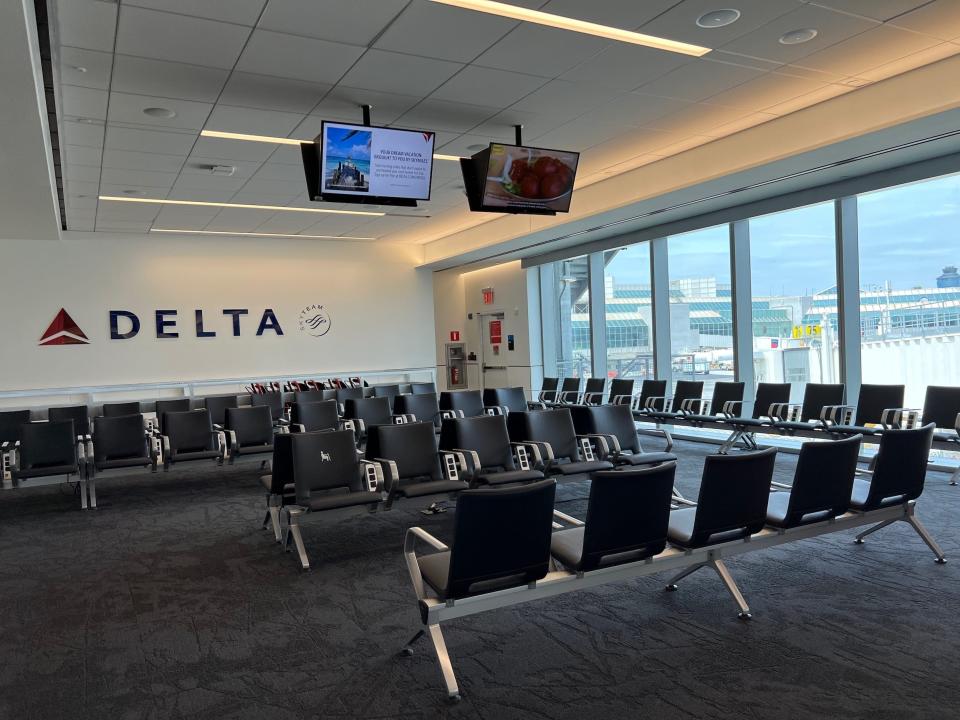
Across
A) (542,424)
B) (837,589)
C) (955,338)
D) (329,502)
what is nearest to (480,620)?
(329,502)

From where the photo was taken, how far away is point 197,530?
5633mm

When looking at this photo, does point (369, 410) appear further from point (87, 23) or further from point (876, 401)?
point (876, 401)

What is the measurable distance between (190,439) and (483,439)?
318cm

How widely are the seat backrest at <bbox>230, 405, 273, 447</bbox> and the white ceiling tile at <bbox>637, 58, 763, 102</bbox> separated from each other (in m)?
4.82

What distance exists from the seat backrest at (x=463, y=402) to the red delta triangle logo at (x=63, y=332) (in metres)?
6.10

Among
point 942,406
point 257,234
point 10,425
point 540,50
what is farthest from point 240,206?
point 942,406

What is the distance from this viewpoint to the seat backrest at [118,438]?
665cm

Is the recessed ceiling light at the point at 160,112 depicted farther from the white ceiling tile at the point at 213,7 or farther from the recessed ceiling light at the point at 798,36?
the recessed ceiling light at the point at 798,36

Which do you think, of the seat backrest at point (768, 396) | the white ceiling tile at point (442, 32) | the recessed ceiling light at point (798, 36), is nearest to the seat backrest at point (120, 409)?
the white ceiling tile at point (442, 32)

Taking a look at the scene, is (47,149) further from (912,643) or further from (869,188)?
(869,188)

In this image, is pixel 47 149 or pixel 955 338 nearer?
pixel 47 149

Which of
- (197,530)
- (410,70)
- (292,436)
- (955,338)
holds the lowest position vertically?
(197,530)

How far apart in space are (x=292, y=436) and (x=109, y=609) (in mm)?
1480

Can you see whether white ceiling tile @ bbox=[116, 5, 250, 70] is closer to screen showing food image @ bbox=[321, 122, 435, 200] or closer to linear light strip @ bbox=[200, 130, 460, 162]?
screen showing food image @ bbox=[321, 122, 435, 200]
